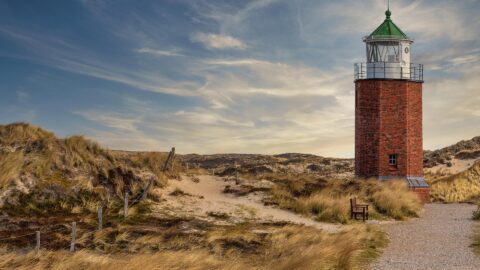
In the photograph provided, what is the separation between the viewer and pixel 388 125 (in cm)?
3058

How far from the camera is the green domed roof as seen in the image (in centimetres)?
3081

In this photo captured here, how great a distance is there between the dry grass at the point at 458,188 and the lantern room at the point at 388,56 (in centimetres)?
832

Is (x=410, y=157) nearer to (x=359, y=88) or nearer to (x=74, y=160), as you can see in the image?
(x=359, y=88)

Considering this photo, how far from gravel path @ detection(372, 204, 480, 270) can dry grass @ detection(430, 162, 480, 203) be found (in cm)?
906

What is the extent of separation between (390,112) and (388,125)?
2.54 feet

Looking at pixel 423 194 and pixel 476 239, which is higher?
pixel 423 194

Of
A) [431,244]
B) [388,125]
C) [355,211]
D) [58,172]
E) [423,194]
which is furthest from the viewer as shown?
[423,194]

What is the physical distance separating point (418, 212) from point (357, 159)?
7184 mm

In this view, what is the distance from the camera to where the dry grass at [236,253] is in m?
9.53

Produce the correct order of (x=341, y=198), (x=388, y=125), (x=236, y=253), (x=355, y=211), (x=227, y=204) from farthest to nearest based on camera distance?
(x=388, y=125) → (x=341, y=198) → (x=227, y=204) → (x=355, y=211) → (x=236, y=253)

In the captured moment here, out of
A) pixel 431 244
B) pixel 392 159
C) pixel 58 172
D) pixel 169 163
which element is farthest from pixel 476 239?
pixel 169 163

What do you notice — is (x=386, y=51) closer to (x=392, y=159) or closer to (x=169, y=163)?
(x=392, y=159)

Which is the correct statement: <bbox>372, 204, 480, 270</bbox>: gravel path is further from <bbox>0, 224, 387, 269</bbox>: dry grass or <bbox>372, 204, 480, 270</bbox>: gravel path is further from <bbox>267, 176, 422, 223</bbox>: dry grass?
<bbox>267, 176, 422, 223</bbox>: dry grass

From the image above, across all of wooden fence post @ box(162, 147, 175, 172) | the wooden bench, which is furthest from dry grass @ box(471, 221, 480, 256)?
wooden fence post @ box(162, 147, 175, 172)
